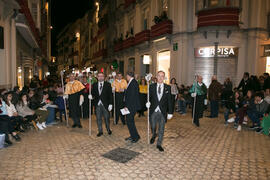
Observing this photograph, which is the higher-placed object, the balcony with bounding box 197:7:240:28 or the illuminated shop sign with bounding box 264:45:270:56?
the balcony with bounding box 197:7:240:28

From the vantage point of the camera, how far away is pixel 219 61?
13867 mm

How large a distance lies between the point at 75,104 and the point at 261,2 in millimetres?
13202

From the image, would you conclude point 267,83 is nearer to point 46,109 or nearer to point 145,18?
point 46,109

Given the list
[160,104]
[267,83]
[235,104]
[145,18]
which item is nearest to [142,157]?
[160,104]

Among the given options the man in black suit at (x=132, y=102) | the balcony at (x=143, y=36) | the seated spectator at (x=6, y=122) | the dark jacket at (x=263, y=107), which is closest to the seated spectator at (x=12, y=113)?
the seated spectator at (x=6, y=122)

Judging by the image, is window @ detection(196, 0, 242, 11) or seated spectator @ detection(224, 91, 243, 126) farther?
window @ detection(196, 0, 242, 11)

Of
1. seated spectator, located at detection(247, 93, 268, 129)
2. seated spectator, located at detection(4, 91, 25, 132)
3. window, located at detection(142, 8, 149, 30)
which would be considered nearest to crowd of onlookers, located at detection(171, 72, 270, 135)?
seated spectator, located at detection(247, 93, 268, 129)

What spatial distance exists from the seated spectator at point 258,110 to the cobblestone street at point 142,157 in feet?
2.39

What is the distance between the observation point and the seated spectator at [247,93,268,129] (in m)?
7.66

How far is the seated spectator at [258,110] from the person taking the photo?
25.1 feet

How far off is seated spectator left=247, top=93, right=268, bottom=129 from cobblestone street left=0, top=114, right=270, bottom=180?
0.73 m

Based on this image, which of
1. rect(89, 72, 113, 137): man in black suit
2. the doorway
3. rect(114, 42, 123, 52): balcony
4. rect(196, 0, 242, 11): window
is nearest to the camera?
rect(89, 72, 113, 137): man in black suit

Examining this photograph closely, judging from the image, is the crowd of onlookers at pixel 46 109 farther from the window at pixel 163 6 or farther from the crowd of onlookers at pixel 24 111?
the window at pixel 163 6

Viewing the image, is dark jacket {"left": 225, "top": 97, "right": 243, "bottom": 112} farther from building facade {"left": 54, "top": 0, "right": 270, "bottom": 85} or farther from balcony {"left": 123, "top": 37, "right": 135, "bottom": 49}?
balcony {"left": 123, "top": 37, "right": 135, "bottom": 49}
